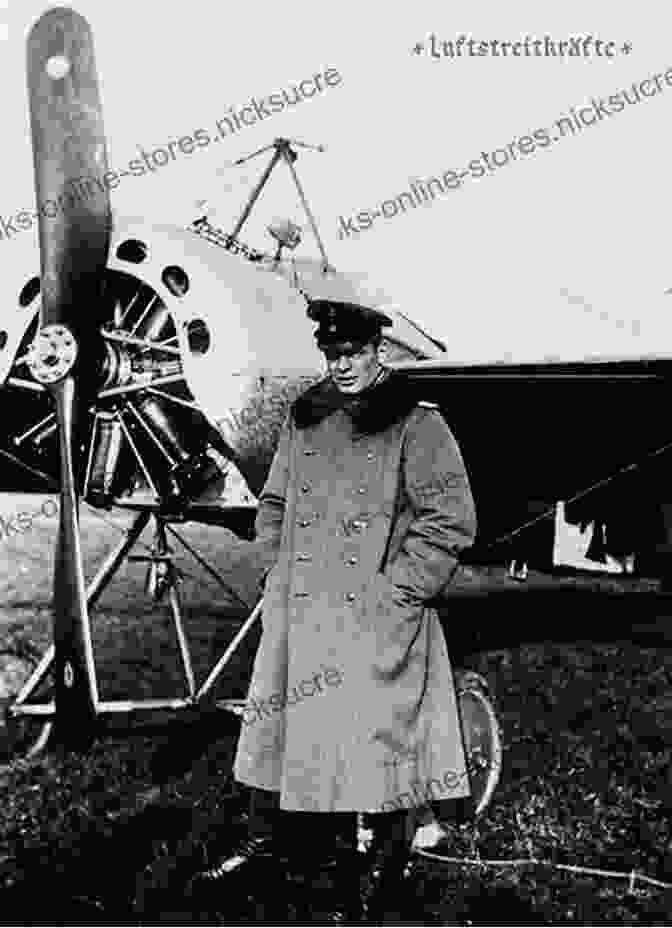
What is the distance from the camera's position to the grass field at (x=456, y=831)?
3.77m

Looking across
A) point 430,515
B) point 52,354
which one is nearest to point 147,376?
point 52,354

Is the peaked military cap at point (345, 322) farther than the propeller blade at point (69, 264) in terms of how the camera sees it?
No

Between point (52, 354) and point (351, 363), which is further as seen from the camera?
point (52, 354)

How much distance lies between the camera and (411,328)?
7148mm

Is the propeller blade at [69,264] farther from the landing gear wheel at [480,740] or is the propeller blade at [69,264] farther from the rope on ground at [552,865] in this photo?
the landing gear wheel at [480,740]

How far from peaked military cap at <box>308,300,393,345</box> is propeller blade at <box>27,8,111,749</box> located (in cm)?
162

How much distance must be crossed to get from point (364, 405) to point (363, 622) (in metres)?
0.80

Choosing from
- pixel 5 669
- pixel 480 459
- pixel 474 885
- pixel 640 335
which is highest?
pixel 640 335

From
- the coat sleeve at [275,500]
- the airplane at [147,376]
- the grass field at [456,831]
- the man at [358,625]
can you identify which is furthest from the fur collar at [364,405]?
the grass field at [456,831]

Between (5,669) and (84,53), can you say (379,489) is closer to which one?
(84,53)

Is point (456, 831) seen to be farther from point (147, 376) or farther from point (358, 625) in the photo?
point (147, 376)

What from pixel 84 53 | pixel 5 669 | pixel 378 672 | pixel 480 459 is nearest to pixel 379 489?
pixel 378 672

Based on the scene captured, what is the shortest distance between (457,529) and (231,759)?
296 cm

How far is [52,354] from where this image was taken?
4840mm
